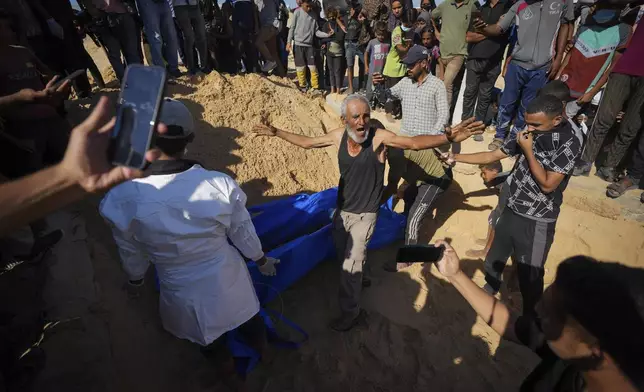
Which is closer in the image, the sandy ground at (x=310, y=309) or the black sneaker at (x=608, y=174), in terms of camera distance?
A: the sandy ground at (x=310, y=309)

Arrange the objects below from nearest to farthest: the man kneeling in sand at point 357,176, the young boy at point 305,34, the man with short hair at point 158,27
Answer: the man kneeling in sand at point 357,176
the man with short hair at point 158,27
the young boy at point 305,34

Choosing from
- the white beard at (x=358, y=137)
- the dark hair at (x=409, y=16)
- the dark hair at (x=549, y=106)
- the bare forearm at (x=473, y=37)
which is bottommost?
the white beard at (x=358, y=137)

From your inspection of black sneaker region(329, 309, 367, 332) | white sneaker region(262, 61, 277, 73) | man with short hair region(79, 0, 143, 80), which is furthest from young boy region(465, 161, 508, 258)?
white sneaker region(262, 61, 277, 73)

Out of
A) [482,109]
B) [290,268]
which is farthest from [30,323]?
[482,109]

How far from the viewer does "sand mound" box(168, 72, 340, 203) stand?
4348mm

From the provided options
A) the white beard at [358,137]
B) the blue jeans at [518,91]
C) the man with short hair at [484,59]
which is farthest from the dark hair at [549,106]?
the man with short hair at [484,59]

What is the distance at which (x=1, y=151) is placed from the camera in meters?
2.70

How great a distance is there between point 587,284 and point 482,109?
5017 millimetres

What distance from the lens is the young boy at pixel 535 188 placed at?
7.86 feet

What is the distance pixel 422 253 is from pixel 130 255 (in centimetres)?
163

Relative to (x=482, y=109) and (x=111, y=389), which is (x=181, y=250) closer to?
(x=111, y=389)

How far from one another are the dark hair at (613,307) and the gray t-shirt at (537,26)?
4.44 m

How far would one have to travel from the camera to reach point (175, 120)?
165 centimetres

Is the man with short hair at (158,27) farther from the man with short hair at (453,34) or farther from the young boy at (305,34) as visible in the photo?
the man with short hair at (453,34)
